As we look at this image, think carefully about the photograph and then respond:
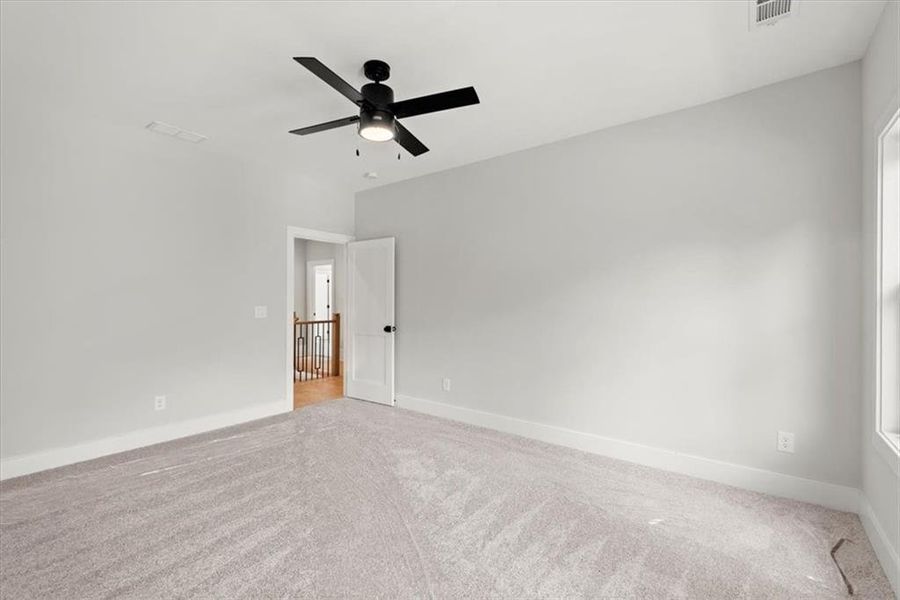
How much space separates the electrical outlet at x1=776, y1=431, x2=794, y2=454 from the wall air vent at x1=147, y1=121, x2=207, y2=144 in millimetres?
5129

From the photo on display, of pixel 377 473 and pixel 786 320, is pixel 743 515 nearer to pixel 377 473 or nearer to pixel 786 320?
pixel 786 320

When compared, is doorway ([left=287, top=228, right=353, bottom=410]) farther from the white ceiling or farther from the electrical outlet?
the electrical outlet

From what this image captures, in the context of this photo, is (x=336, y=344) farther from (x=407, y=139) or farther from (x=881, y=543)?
(x=881, y=543)

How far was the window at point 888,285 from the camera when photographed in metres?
2.01

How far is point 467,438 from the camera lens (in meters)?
3.70

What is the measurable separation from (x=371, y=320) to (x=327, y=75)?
343 cm

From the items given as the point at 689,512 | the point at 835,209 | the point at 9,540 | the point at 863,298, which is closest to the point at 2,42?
the point at 9,540

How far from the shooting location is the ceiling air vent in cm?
192

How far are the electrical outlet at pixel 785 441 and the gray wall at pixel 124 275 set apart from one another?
4.62 meters

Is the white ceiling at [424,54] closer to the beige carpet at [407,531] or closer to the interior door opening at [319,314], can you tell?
the beige carpet at [407,531]

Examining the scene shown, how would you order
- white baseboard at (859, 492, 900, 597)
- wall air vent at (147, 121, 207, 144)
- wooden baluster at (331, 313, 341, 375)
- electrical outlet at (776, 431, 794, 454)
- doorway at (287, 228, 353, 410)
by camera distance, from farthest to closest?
1. wooden baluster at (331, 313, 341, 375)
2. doorway at (287, 228, 353, 410)
3. wall air vent at (147, 121, 207, 144)
4. electrical outlet at (776, 431, 794, 454)
5. white baseboard at (859, 492, 900, 597)

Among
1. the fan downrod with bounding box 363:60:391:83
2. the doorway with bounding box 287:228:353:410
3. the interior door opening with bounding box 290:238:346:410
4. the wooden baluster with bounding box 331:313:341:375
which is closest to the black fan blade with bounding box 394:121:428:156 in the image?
the fan downrod with bounding box 363:60:391:83

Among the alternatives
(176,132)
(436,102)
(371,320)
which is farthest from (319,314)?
(436,102)

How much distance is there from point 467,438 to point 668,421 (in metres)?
1.72
